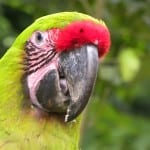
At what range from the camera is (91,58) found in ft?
7.26

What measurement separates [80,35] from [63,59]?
0.09 m

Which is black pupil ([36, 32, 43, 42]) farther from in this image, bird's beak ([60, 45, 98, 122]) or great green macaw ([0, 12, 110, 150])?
bird's beak ([60, 45, 98, 122])

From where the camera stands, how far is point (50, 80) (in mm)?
2256

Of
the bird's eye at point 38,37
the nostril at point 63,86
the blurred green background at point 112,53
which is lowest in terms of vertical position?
the blurred green background at point 112,53

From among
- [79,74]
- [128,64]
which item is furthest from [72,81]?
[128,64]

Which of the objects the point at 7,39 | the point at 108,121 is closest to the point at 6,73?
the point at 7,39

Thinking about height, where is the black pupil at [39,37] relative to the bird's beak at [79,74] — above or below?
above

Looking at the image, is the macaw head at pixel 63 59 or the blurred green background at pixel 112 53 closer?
the macaw head at pixel 63 59

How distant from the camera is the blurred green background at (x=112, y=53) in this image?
335 centimetres

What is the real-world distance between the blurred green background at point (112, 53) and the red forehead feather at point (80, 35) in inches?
35.5

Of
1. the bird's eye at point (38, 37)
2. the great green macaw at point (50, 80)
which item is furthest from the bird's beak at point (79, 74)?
the bird's eye at point (38, 37)

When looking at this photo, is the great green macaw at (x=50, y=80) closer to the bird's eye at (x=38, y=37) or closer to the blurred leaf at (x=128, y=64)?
the bird's eye at (x=38, y=37)

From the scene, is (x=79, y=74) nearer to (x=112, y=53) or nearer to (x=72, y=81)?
(x=72, y=81)

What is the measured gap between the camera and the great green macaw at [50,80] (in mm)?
2215
